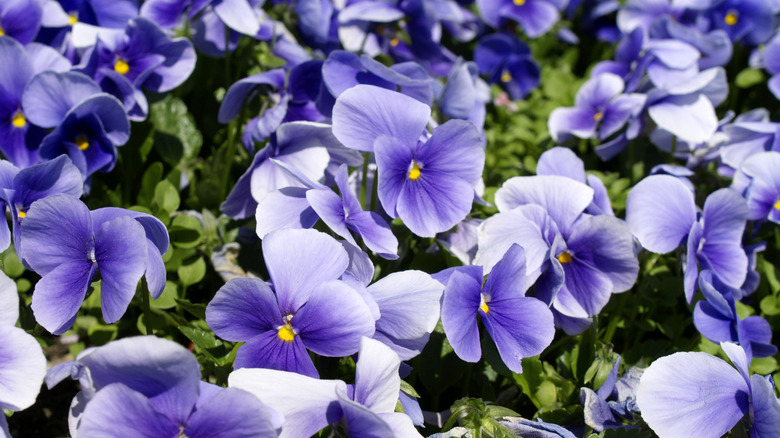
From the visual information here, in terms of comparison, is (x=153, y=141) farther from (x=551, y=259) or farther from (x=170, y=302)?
(x=551, y=259)

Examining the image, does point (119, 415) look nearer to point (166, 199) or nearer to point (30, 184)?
point (30, 184)

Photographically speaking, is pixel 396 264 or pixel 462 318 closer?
pixel 462 318

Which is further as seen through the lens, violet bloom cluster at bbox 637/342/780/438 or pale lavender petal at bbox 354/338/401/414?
violet bloom cluster at bbox 637/342/780/438

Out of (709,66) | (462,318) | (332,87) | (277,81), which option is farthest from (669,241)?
(709,66)

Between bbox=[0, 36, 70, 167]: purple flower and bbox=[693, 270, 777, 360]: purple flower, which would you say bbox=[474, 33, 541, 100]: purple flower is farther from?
bbox=[0, 36, 70, 167]: purple flower

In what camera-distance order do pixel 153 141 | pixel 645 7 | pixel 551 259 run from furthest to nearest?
pixel 645 7, pixel 153 141, pixel 551 259

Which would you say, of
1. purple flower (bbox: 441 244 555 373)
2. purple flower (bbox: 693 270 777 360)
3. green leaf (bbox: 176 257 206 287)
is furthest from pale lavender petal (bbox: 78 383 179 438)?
purple flower (bbox: 693 270 777 360)

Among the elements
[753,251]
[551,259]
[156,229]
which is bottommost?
[753,251]
